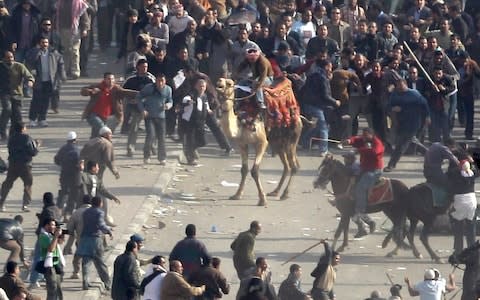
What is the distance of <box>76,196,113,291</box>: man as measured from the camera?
1043 inches

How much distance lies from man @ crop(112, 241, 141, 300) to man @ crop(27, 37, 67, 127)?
10392 millimetres

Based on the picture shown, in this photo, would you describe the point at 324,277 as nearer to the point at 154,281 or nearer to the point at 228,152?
the point at 154,281

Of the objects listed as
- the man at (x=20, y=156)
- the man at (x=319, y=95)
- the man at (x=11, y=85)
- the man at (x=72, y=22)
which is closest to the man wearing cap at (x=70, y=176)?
the man at (x=20, y=156)

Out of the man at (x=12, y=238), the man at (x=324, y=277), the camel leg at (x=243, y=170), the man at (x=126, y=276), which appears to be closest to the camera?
the man at (x=126, y=276)

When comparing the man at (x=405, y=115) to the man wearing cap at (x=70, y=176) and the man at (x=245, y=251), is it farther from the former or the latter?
the man at (x=245, y=251)

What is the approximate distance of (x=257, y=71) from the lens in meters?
32.8

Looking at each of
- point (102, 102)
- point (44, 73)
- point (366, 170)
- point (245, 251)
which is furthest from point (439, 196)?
point (44, 73)

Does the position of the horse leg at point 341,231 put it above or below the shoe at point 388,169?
above

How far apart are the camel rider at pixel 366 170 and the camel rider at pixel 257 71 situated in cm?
255

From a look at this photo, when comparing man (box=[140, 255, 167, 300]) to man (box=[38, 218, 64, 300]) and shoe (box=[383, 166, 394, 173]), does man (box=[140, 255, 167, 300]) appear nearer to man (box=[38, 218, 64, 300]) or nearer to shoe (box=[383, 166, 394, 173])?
man (box=[38, 218, 64, 300])

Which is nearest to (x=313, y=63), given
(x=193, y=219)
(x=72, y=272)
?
(x=193, y=219)

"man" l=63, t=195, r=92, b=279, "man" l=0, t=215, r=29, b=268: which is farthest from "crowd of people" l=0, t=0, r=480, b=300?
"man" l=0, t=215, r=29, b=268

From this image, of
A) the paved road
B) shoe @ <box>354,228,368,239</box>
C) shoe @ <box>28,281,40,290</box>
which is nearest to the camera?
shoe @ <box>28,281,40,290</box>

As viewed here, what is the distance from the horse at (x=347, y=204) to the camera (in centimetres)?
2966
